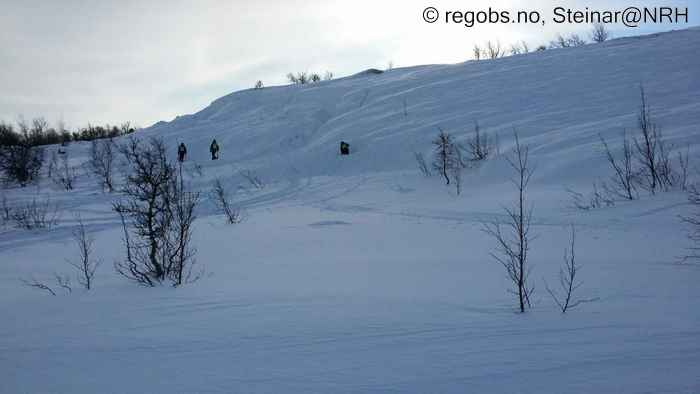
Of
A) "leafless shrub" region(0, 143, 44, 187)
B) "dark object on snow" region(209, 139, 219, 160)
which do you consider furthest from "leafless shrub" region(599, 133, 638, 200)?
"leafless shrub" region(0, 143, 44, 187)

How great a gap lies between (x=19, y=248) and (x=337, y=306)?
11055 mm

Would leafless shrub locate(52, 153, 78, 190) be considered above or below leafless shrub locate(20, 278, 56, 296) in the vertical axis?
above

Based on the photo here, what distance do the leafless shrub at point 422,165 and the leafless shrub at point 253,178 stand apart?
25.4 ft

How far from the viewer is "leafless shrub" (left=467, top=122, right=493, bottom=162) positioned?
669 inches

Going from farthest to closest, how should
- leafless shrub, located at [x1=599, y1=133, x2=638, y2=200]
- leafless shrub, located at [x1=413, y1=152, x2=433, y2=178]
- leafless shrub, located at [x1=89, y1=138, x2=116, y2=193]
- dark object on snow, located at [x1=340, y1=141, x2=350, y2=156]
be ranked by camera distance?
1. dark object on snow, located at [x1=340, y1=141, x2=350, y2=156]
2. leafless shrub, located at [x1=89, y1=138, x2=116, y2=193]
3. leafless shrub, located at [x1=413, y1=152, x2=433, y2=178]
4. leafless shrub, located at [x1=599, y1=133, x2=638, y2=200]

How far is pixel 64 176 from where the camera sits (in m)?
26.0

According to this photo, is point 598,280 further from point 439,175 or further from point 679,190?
point 439,175

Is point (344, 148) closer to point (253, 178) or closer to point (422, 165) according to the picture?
point (253, 178)

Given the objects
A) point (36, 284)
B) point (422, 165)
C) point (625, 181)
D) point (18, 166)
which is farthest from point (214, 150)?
point (625, 181)

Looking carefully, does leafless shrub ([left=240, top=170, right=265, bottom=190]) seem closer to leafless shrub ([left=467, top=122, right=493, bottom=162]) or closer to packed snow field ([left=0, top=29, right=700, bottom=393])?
packed snow field ([left=0, top=29, right=700, bottom=393])

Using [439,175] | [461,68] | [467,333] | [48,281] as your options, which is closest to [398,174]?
[439,175]

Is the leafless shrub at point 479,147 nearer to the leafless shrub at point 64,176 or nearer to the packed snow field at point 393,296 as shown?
the packed snow field at point 393,296

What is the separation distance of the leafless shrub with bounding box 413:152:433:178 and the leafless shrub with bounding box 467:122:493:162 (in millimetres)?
1840

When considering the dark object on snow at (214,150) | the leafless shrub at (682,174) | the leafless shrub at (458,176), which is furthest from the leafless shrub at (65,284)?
the dark object on snow at (214,150)
